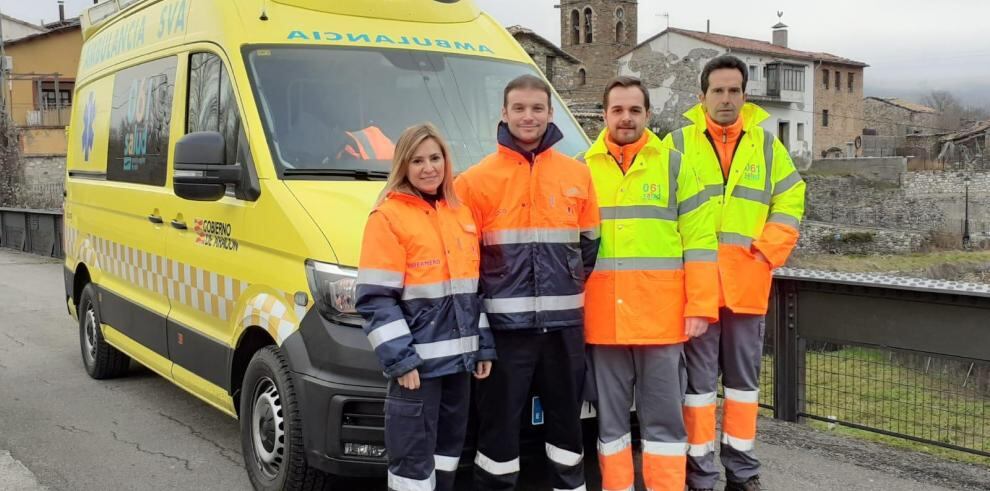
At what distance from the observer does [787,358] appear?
5801 millimetres

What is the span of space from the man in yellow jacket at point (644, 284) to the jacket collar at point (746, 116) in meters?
0.45

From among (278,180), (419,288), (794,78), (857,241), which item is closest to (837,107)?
(794,78)

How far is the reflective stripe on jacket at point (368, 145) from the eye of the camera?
14.9 feet

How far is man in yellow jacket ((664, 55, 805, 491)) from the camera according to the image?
4277 millimetres

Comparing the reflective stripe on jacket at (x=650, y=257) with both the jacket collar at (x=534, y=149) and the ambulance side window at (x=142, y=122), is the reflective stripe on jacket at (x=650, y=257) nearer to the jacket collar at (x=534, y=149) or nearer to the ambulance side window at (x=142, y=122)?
the jacket collar at (x=534, y=149)

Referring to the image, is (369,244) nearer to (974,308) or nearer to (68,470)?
(68,470)

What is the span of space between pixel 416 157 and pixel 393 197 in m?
0.18

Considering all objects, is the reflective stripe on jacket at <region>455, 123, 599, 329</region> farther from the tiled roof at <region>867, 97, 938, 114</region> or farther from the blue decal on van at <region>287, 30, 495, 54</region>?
the tiled roof at <region>867, 97, 938, 114</region>

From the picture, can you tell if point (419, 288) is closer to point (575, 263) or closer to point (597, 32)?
Result: point (575, 263)

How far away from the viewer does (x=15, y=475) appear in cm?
502

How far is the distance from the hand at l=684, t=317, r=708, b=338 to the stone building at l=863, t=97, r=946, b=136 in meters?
78.0

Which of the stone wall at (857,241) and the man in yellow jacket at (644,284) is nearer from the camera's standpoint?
the man in yellow jacket at (644,284)

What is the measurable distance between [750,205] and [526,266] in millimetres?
1279

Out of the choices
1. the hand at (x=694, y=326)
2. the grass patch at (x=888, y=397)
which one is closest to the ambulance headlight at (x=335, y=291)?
the hand at (x=694, y=326)
